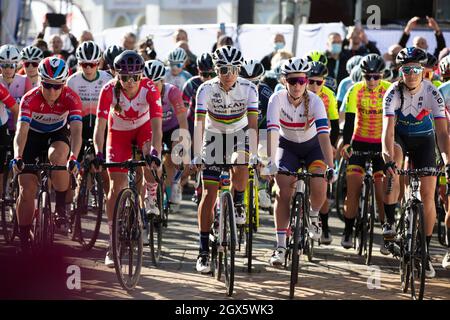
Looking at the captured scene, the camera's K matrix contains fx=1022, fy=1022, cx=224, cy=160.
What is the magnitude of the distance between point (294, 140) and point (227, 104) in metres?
0.73

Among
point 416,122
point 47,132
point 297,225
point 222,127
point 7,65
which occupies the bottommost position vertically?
point 297,225

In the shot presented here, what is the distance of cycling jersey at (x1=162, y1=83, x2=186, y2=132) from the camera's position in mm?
11441

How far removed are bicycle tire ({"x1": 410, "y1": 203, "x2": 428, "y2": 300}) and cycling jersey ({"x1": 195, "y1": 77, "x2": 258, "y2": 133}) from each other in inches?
72.5

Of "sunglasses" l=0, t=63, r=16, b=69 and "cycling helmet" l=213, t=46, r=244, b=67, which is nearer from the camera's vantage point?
"cycling helmet" l=213, t=46, r=244, b=67

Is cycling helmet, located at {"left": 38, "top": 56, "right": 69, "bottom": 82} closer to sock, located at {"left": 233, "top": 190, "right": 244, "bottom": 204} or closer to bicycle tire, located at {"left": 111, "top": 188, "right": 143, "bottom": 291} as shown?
bicycle tire, located at {"left": 111, "top": 188, "right": 143, "bottom": 291}

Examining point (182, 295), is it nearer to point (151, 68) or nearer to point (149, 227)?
point (149, 227)

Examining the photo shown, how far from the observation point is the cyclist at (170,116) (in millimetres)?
11383

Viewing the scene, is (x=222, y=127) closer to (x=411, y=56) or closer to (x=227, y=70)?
(x=227, y=70)

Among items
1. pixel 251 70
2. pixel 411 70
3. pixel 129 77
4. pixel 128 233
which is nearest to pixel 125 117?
pixel 129 77

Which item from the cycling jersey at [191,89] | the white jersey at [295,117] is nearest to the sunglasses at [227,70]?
the white jersey at [295,117]

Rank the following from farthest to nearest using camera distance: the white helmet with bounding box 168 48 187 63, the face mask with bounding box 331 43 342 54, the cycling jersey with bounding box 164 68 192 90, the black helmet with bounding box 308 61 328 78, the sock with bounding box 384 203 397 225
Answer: the face mask with bounding box 331 43 342 54, the cycling jersey with bounding box 164 68 192 90, the white helmet with bounding box 168 48 187 63, the black helmet with bounding box 308 61 328 78, the sock with bounding box 384 203 397 225

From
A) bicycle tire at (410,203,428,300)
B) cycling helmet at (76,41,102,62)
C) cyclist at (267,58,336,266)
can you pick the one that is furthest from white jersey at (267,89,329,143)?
cycling helmet at (76,41,102,62)

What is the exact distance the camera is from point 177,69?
1439cm

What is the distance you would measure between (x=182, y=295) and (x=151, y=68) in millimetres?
3683
